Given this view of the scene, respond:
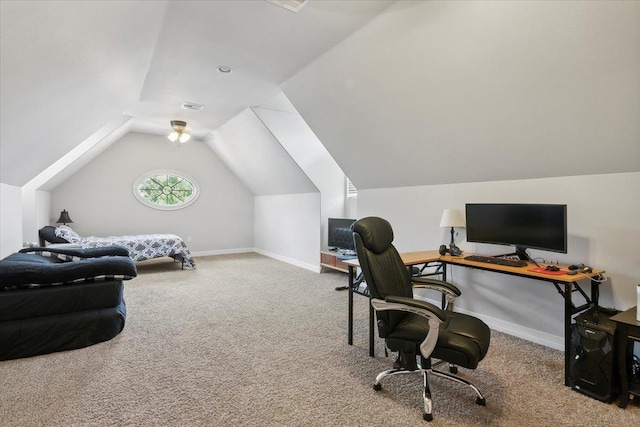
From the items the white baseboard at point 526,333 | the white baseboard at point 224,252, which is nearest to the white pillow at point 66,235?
the white baseboard at point 224,252

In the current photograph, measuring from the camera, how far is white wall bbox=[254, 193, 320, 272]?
6.18 meters

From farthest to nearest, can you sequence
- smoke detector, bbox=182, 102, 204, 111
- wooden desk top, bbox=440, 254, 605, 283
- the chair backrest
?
smoke detector, bbox=182, 102, 204, 111
wooden desk top, bbox=440, 254, 605, 283
the chair backrest

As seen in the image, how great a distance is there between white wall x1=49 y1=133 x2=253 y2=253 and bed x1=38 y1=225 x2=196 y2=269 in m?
0.98

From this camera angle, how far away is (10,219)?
3.93 metres

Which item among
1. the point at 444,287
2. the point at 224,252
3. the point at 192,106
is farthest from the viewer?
the point at 224,252

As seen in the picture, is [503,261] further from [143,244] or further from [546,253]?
[143,244]

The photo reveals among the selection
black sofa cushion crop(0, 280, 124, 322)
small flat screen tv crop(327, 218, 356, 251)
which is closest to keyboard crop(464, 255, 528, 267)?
small flat screen tv crop(327, 218, 356, 251)

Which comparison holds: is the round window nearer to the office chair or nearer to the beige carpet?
the beige carpet

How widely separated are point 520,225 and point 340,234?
119 inches

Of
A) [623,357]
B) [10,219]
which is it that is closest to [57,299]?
[10,219]

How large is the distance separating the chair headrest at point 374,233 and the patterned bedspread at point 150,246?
480 centimetres

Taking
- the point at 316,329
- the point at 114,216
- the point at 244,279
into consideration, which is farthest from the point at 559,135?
the point at 114,216

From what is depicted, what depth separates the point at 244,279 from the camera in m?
5.46

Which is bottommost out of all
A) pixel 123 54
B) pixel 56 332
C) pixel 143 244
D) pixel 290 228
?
pixel 56 332
